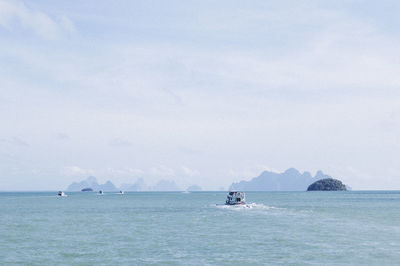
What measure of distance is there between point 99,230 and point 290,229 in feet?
113

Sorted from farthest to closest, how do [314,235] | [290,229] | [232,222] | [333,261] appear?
[232,222] < [290,229] < [314,235] < [333,261]

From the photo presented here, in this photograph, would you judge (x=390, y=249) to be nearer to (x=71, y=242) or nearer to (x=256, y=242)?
(x=256, y=242)

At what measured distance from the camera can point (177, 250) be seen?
56.9 meters

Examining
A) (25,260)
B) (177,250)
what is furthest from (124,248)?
(25,260)

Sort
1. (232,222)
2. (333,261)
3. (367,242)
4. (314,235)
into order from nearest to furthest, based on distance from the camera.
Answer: (333,261), (367,242), (314,235), (232,222)

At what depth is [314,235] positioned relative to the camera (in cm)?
7000

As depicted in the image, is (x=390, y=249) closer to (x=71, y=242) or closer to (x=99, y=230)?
(x=71, y=242)

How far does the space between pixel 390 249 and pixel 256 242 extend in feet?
57.8

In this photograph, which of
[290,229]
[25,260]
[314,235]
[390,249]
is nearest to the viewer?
[25,260]

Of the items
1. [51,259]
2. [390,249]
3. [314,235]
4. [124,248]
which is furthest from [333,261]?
[51,259]

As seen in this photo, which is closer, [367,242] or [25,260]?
[25,260]

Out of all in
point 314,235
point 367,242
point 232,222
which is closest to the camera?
point 367,242

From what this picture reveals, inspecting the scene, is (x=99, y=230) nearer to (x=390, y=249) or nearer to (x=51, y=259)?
(x=51, y=259)

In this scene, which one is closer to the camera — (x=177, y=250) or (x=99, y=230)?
(x=177, y=250)
